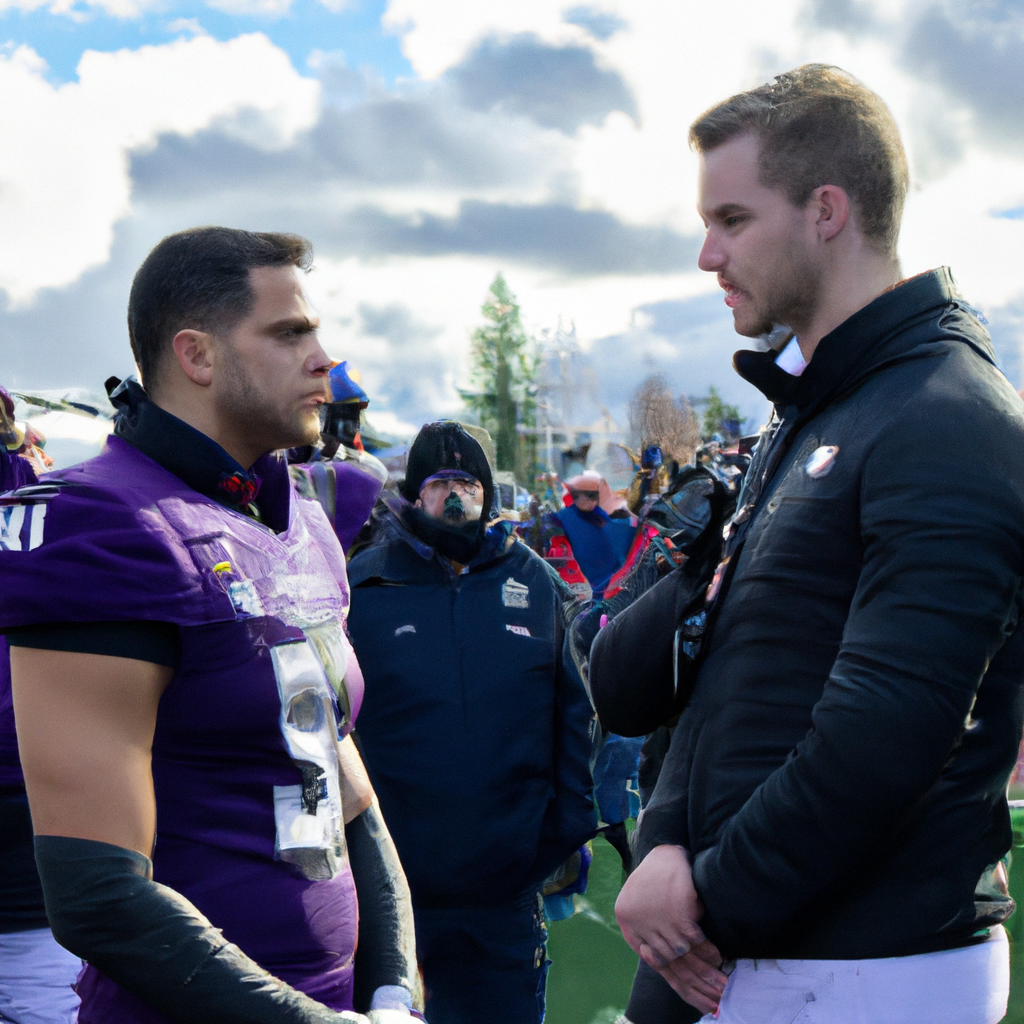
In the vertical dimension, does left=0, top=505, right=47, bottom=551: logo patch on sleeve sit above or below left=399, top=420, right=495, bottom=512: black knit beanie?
below

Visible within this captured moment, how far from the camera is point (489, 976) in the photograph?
324cm

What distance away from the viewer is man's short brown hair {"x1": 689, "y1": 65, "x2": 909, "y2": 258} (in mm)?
1535

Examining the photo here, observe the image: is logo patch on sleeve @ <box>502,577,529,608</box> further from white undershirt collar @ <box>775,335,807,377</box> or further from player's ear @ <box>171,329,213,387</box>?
player's ear @ <box>171,329,213,387</box>

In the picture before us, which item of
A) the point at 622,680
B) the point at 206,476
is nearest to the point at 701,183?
the point at 622,680

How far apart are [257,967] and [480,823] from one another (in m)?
1.79

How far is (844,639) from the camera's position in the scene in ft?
4.36

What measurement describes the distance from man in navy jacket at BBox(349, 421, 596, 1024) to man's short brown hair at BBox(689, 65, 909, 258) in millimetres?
Answer: 2071

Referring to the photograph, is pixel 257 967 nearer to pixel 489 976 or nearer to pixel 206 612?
pixel 206 612

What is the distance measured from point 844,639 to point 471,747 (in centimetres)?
209

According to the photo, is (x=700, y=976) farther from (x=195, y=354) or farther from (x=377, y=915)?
(x=195, y=354)

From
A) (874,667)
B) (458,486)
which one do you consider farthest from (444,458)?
(874,667)

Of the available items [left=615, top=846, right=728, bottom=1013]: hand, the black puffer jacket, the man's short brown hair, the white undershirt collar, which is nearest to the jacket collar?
the black puffer jacket

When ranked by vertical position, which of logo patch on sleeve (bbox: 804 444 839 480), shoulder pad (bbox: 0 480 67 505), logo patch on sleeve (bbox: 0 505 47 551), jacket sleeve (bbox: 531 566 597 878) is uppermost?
logo patch on sleeve (bbox: 804 444 839 480)

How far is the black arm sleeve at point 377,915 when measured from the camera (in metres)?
1.84
